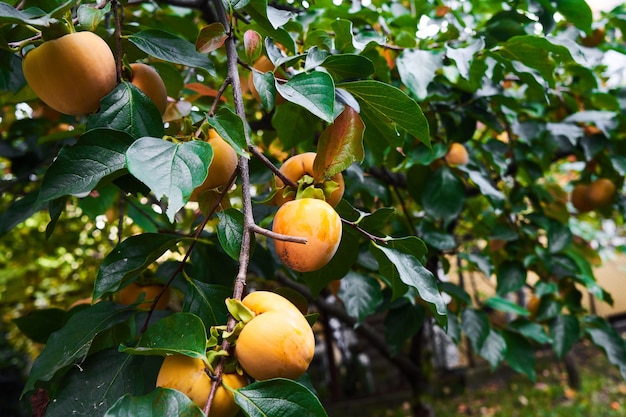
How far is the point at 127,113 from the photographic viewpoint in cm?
57

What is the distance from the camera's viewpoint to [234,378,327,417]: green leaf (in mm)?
394

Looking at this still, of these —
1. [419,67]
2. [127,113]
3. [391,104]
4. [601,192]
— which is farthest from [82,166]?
[601,192]

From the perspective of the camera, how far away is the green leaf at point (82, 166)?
1.60ft

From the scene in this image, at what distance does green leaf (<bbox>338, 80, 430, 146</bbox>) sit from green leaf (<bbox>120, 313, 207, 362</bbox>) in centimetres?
33

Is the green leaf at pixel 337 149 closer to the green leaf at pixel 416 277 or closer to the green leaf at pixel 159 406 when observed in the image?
the green leaf at pixel 416 277

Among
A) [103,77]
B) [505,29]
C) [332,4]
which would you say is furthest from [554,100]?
[103,77]

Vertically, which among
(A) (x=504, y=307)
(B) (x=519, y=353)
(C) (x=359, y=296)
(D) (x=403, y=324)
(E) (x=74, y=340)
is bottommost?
(B) (x=519, y=353)

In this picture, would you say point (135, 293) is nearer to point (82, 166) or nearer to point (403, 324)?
point (82, 166)

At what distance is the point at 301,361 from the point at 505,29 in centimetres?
100

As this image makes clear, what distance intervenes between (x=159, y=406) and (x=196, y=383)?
0.11ft

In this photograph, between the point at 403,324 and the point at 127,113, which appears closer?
the point at 127,113

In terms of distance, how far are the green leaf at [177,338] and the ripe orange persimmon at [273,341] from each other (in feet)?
0.10

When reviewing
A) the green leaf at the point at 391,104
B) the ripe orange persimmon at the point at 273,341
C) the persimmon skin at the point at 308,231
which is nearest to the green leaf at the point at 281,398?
the ripe orange persimmon at the point at 273,341

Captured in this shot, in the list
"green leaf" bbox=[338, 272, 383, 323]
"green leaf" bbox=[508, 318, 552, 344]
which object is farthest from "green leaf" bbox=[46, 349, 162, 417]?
"green leaf" bbox=[508, 318, 552, 344]
